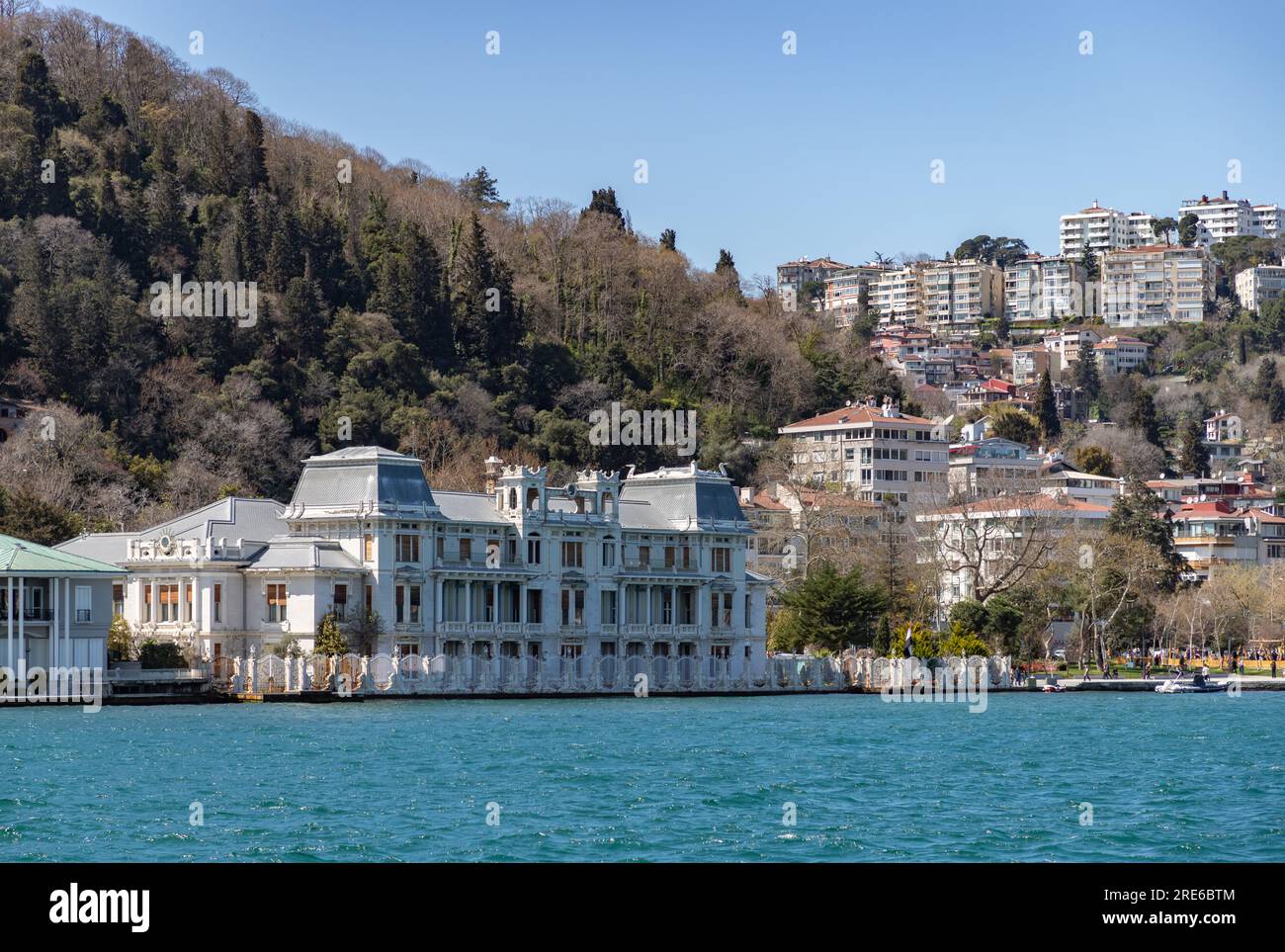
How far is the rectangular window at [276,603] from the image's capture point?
70750mm

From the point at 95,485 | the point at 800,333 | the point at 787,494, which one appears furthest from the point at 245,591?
the point at 800,333

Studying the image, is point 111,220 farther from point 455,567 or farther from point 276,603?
point 276,603

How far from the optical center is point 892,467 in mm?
130125

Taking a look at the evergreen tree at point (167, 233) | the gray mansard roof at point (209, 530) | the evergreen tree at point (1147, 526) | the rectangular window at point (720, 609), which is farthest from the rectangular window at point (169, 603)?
the evergreen tree at point (1147, 526)

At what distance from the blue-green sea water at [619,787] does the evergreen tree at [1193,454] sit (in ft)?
325

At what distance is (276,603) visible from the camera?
7088 cm

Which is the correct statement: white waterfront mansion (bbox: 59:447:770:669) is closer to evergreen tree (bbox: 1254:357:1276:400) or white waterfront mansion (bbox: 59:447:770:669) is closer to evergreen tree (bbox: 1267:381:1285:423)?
evergreen tree (bbox: 1267:381:1285:423)

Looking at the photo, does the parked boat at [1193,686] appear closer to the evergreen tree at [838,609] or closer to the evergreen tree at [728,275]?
the evergreen tree at [838,609]

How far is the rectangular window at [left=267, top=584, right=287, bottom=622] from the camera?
232 feet

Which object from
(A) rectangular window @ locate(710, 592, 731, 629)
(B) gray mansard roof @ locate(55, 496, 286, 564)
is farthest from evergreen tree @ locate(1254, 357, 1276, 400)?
(B) gray mansard roof @ locate(55, 496, 286, 564)

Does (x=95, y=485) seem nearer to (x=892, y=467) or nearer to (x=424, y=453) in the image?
(x=424, y=453)

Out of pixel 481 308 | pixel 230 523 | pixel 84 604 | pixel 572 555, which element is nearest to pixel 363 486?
pixel 230 523

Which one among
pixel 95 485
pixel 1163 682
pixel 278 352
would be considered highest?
pixel 278 352
